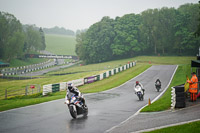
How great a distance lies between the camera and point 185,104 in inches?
565

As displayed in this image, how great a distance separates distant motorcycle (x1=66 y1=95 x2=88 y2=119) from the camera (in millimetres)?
12977

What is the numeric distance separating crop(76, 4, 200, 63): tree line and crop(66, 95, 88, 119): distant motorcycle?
75.6m

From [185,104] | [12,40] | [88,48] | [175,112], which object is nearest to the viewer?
[175,112]

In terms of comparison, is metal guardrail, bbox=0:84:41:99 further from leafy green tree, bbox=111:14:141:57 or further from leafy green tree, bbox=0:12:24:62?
leafy green tree, bbox=0:12:24:62

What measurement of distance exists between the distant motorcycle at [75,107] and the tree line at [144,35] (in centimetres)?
7557

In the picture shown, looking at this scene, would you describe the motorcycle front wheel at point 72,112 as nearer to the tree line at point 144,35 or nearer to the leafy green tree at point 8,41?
the tree line at point 144,35

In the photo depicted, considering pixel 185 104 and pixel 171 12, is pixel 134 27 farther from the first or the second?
pixel 185 104

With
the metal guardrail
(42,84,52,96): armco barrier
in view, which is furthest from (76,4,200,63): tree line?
(42,84,52,96): armco barrier

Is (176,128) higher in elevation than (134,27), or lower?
lower

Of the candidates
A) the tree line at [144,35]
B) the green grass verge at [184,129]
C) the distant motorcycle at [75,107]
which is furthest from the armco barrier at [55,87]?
the tree line at [144,35]

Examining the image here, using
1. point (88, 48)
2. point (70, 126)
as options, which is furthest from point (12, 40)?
point (70, 126)

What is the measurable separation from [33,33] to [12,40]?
35.2 metres

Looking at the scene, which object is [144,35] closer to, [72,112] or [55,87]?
[55,87]

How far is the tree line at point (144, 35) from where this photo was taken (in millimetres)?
Result: 86938
